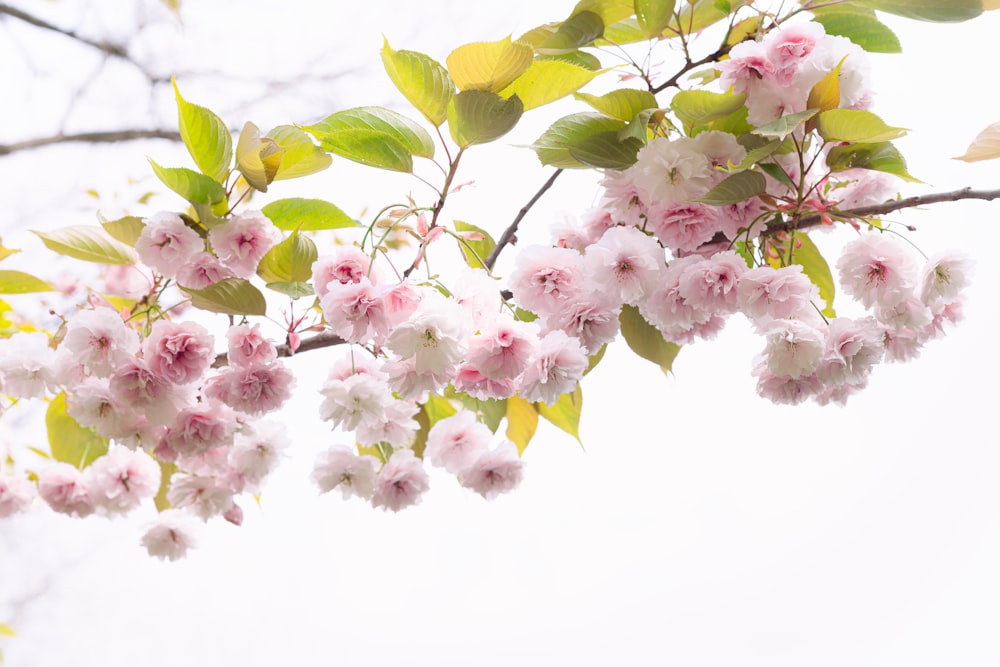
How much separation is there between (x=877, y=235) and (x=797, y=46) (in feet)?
→ 0.40

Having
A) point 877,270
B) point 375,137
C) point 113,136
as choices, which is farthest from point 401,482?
point 113,136

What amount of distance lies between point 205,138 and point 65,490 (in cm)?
38

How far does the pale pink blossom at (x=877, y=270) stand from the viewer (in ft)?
1.53

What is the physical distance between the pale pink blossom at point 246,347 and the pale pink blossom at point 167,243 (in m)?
0.06

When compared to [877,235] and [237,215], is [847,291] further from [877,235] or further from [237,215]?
[237,215]

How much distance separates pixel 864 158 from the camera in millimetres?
459

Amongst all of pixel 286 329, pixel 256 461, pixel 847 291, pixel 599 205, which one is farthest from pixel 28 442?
pixel 847 291

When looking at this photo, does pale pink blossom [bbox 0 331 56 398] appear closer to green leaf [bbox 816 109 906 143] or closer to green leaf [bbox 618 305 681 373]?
green leaf [bbox 618 305 681 373]

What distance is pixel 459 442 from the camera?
586 mm

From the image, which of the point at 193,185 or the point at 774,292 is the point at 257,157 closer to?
the point at 193,185

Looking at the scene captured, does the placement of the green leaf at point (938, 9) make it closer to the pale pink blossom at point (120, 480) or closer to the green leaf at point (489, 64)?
the green leaf at point (489, 64)

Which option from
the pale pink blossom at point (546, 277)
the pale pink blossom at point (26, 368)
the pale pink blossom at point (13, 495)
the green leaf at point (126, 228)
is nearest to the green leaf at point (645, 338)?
the pale pink blossom at point (546, 277)

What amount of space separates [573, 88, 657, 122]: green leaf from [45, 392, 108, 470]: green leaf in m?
0.54

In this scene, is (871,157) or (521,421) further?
(521,421)
